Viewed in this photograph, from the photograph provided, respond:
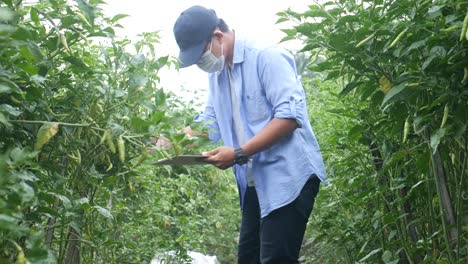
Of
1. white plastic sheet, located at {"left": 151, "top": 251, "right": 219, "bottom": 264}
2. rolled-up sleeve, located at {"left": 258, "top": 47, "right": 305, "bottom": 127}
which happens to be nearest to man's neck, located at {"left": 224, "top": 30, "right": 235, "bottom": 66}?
rolled-up sleeve, located at {"left": 258, "top": 47, "right": 305, "bottom": 127}

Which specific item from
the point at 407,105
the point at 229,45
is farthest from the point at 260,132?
the point at 407,105

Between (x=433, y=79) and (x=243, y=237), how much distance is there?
6.21ft

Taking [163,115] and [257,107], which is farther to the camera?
[257,107]

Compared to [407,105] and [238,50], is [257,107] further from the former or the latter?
[407,105]

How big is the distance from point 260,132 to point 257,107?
0.76 feet

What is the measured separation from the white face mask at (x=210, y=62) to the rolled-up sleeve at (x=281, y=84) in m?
0.23

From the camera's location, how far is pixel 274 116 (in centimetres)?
378

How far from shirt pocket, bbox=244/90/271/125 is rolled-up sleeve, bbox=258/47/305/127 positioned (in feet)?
0.18

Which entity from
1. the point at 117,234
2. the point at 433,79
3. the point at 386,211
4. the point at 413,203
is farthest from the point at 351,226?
the point at 433,79

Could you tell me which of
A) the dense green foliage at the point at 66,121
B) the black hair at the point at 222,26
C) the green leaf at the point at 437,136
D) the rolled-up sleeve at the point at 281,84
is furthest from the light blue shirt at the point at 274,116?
the green leaf at the point at 437,136

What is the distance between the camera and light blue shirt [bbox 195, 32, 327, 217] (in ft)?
12.3

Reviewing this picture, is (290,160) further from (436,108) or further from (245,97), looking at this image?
(436,108)

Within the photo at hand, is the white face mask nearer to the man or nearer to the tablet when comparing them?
the man

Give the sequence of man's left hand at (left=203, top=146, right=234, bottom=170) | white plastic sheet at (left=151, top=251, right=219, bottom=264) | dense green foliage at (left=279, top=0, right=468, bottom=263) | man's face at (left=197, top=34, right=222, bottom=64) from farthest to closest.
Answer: white plastic sheet at (left=151, top=251, right=219, bottom=264) → man's face at (left=197, top=34, right=222, bottom=64) → man's left hand at (left=203, top=146, right=234, bottom=170) → dense green foliage at (left=279, top=0, right=468, bottom=263)
